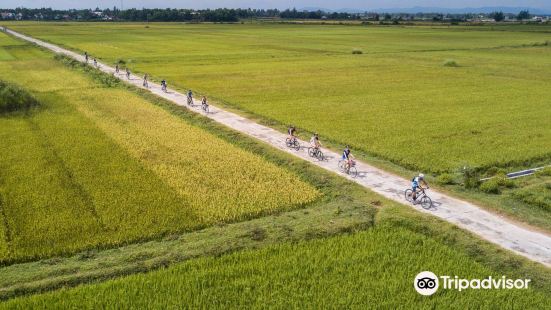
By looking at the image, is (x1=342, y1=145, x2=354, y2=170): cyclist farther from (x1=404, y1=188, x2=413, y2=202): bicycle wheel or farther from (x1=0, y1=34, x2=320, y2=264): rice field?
(x1=404, y1=188, x2=413, y2=202): bicycle wheel

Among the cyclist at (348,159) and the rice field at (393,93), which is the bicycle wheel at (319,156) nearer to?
the cyclist at (348,159)

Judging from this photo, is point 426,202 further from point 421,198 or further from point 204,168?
point 204,168

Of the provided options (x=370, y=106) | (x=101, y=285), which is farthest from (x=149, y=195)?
(x=370, y=106)

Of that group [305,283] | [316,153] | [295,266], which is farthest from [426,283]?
[316,153]

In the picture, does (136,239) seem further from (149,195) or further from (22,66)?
(22,66)

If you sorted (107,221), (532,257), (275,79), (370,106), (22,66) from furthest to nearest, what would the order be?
(22,66) → (275,79) → (370,106) → (107,221) → (532,257)

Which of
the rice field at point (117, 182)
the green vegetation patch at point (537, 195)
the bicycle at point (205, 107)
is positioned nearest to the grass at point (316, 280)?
the rice field at point (117, 182)
